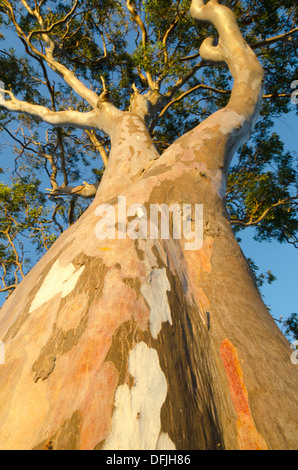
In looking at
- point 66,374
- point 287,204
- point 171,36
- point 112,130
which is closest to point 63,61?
point 171,36

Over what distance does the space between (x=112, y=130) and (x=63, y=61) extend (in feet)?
15.9

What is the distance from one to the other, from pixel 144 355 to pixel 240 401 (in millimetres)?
375

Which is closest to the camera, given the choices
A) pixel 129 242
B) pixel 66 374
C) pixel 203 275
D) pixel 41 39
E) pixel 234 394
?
pixel 66 374

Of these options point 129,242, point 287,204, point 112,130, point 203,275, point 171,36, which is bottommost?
point 203,275

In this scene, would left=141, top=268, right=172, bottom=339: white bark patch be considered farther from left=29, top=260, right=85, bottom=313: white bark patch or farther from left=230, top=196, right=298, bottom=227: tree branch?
left=230, top=196, right=298, bottom=227: tree branch

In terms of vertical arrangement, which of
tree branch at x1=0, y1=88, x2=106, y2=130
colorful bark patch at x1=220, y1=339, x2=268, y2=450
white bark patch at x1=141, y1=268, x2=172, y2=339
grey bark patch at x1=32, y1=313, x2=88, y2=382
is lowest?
colorful bark patch at x1=220, y1=339, x2=268, y2=450

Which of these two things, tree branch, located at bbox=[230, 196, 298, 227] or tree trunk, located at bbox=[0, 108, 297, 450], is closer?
tree trunk, located at bbox=[0, 108, 297, 450]

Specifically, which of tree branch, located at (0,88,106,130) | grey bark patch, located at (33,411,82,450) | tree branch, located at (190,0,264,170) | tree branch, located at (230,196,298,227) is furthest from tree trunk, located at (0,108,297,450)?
tree branch, located at (230,196,298,227)

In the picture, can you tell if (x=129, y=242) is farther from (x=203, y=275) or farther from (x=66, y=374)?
(x=66, y=374)

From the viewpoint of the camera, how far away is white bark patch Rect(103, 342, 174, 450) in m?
0.73

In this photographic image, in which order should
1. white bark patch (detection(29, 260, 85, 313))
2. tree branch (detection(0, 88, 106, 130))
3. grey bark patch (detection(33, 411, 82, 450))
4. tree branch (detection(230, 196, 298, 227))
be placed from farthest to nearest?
tree branch (detection(230, 196, 298, 227)) → tree branch (detection(0, 88, 106, 130)) → white bark patch (detection(29, 260, 85, 313)) → grey bark patch (detection(33, 411, 82, 450))

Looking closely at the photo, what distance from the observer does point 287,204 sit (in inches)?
260

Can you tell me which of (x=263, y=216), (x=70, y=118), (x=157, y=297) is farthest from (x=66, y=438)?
(x=263, y=216)

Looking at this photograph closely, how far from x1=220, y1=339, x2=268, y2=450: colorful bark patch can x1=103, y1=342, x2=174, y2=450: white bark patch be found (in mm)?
288
